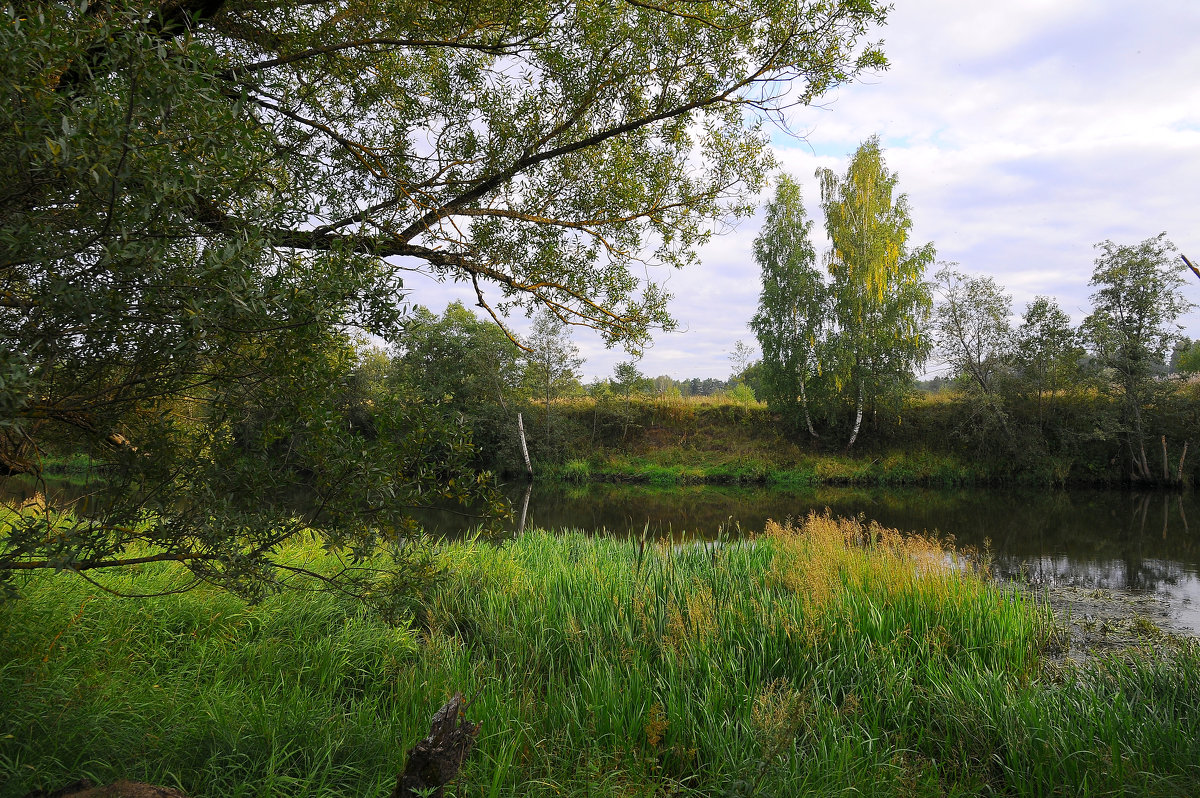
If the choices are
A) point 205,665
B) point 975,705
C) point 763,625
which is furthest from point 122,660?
point 975,705

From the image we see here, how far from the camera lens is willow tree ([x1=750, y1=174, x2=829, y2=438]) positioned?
28.6 metres

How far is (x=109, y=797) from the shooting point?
235 centimetres

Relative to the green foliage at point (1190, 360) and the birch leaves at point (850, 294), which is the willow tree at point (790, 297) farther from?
the green foliage at point (1190, 360)

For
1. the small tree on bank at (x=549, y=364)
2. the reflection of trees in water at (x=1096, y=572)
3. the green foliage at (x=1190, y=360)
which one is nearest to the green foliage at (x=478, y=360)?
the small tree on bank at (x=549, y=364)

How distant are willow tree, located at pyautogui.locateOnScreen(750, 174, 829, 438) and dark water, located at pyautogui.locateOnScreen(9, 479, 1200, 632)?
587 cm

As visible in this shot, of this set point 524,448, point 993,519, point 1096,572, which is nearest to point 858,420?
point 993,519

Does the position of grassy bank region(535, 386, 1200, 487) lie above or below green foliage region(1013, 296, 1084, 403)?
below

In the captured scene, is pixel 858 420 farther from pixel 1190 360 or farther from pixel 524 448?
pixel 1190 360

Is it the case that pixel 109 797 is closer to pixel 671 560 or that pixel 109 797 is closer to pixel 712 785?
pixel 712 785

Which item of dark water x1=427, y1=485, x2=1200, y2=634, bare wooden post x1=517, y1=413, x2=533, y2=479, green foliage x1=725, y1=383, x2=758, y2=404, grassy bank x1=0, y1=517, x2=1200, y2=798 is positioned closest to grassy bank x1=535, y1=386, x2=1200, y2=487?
green foliage x1=725, y1=383, x2=758, y2=404

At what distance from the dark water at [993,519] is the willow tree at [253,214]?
18.4 feet

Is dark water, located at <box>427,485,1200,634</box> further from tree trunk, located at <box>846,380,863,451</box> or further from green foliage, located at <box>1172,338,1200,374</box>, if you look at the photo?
green foliage, located at <box>1172,338,1200,374</box>

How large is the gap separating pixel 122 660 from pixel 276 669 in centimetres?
97

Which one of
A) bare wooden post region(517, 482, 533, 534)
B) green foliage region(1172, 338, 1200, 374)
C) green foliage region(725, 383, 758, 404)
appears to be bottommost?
bare wooden post region(517, 482, 533, 534)
